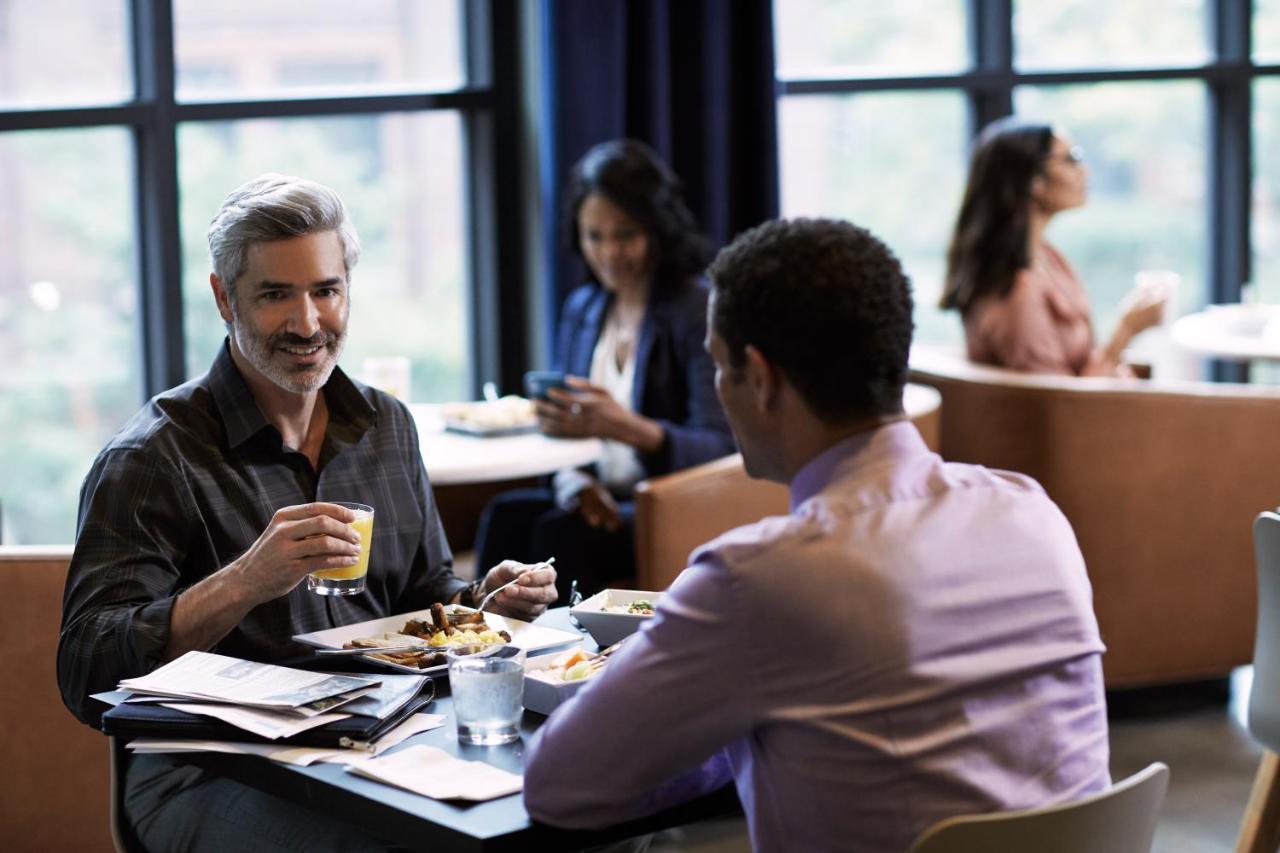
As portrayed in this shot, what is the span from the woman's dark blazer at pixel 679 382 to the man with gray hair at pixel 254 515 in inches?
51.7

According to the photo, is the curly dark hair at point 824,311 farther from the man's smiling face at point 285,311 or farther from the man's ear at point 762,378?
the man's smiling face at point 285,311

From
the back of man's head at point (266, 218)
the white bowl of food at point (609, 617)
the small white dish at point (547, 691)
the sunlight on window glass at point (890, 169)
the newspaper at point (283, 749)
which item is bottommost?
the newspaper at point (283, 749)

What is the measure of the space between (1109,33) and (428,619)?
14.3ft

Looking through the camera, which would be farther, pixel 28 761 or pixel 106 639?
pixel 28 761

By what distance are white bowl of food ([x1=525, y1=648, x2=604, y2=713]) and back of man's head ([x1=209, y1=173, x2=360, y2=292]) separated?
705mm

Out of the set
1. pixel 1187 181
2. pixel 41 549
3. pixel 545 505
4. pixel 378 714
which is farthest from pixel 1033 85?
pixel 378 714

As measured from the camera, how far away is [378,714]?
1.69 meters

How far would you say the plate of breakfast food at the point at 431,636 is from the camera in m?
1.90

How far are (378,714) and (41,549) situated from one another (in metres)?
0.98

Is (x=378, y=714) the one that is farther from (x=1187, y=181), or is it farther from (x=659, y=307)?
(x=1187, y=181)

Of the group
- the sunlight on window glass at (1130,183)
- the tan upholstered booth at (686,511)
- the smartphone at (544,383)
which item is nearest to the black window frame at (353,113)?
the smartphone at (544,383)

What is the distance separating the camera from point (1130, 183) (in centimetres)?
579

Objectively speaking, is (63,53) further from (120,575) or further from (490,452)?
(120,575)

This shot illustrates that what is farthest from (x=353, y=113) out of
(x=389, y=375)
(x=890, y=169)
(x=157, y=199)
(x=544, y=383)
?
(x=890, y=169)
